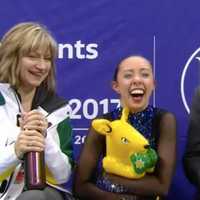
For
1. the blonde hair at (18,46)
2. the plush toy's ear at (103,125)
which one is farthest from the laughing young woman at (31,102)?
the plush toy's ear at (103,125)

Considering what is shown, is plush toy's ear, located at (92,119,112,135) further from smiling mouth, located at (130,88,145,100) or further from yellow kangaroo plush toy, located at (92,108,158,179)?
smiling mouth, located at (130,88,145,100)

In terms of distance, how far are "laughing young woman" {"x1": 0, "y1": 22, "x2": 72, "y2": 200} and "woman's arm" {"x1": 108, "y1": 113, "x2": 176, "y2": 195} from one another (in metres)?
0.19

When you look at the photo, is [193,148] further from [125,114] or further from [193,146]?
[125,114]

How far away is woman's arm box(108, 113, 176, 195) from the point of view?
1.80m

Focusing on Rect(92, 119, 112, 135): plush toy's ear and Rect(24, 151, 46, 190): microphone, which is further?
Rect(92, 119, 112, 135): plush toy's ear

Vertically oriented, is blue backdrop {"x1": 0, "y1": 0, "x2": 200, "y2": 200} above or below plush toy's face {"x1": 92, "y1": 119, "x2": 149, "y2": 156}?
above

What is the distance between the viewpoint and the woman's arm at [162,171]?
1.80 m

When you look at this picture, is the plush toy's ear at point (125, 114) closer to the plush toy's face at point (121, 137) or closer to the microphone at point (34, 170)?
the plush toy's face at point (121, 137)

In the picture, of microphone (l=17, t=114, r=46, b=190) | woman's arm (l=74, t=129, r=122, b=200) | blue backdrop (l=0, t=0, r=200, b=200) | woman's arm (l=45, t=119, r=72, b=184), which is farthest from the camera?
blue backdrop (l=0, t=0, r=200, b=200)

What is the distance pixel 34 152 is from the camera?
1518mm

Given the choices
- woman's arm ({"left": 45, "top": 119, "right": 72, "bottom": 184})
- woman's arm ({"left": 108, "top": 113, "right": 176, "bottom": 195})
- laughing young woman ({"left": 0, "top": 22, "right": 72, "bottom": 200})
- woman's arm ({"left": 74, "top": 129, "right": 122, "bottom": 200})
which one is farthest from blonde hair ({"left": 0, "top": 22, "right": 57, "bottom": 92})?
woman's arm ({"left": 108, "top": 113, "right": 176, "bottom": 195})

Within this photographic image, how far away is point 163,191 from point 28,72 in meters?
0.55

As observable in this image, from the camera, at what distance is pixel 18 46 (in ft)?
5.93

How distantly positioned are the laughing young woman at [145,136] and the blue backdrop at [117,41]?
0.33 m
